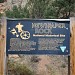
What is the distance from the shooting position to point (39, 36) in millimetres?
7805

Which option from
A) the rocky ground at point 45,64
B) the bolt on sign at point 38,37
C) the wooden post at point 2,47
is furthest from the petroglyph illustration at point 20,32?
the rocky ground at point 45,64

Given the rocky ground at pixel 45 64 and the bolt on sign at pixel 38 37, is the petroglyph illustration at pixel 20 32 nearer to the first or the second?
the bolt on sign at pixel 38 37

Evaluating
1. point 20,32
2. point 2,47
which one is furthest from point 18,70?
point 20,32

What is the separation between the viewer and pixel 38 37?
7.80m

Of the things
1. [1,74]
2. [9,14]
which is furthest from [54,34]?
[9,14]

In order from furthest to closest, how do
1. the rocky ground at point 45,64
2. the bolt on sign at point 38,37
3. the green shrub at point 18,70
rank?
the rocky ground at point 45,64
the green shrub at point 18,70
the bolt on sign at point 38,37

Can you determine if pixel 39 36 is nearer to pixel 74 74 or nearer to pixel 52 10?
pixel 74 74

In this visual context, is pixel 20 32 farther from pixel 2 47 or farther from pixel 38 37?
pixel 2 47

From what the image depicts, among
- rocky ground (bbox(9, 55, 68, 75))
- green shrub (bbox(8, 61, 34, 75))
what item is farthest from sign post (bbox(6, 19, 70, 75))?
rocky ground (bbox(9, 55, 68, 75))

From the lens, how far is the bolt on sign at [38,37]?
777 cm

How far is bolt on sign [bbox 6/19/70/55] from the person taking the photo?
7.77 m

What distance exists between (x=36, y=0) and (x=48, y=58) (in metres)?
3.76

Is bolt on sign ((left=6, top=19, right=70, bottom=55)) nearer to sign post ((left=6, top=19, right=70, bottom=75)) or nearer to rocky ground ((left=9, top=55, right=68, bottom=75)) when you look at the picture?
sign post ((left=6, top=19, right=70, bottom=75))

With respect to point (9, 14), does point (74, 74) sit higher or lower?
lower
